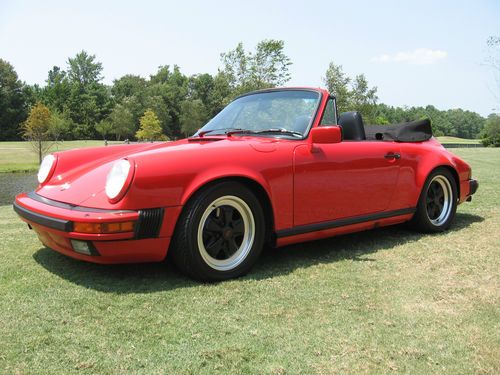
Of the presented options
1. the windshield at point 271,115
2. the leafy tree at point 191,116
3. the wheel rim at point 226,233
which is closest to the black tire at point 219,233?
the wheel rim at point 226,233

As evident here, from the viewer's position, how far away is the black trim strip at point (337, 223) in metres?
3.32

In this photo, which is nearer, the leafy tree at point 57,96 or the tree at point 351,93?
the tree at point 351,93

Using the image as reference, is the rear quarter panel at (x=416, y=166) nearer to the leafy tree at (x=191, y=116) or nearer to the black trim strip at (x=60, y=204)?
the black trim strip at (x=60, y=204)

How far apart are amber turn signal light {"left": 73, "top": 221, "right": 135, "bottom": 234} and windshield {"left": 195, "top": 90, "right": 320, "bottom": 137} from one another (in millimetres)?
1424

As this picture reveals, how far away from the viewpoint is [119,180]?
2.72 meters

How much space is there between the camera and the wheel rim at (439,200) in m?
4.57

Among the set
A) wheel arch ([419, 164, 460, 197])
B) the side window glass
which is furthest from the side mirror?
wheel arch ([419, 164, 460, 197])

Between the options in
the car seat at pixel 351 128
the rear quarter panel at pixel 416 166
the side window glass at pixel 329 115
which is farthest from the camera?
the rear quarter panel at pixel 416 166

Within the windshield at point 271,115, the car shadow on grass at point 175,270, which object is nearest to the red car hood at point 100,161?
the windshield at point 271,115

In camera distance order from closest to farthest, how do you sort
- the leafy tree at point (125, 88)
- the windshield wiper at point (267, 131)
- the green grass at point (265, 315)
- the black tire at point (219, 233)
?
the green grass at point (265, 315)
the black tire at point (219, 233)
the windshield wiper at point (267, 131)
the leafy tree at point (125, 88)

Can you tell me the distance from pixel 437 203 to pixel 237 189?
260 centimetres

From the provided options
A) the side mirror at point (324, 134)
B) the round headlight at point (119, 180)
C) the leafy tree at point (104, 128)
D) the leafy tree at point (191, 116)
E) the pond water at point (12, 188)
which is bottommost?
the pond water at point (12, 188)

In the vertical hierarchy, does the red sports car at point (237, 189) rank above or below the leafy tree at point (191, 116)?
below

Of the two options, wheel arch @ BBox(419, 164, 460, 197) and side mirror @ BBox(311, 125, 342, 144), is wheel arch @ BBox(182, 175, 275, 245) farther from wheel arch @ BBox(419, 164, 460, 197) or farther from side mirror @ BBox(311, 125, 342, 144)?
wheel arch @ BBox(419, 164, 460, 197)
